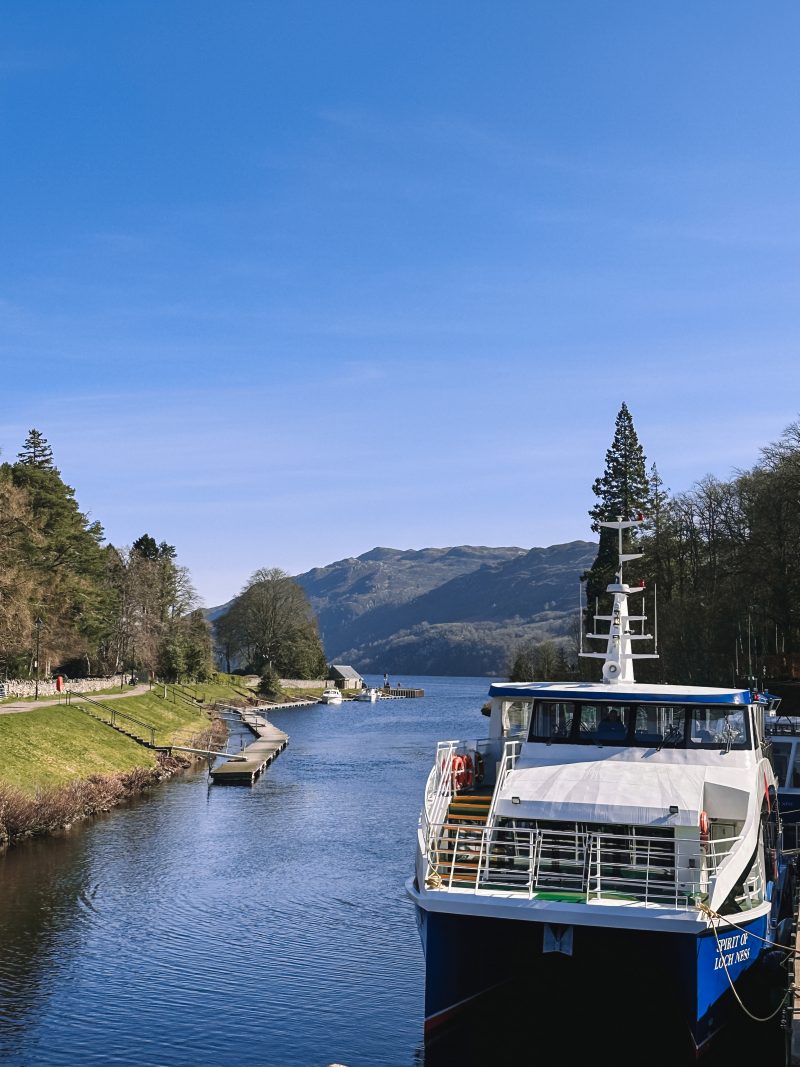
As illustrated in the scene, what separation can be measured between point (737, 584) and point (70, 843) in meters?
45.0

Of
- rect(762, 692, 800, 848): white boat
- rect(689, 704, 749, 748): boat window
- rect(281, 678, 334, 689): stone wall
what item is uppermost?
rect(689, 704, 749, 748): boat window

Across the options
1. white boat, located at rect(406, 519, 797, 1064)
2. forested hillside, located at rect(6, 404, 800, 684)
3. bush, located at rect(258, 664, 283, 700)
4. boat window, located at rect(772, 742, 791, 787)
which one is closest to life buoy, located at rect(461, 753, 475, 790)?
white boat, located at rect(406, 519, 797, 1064)

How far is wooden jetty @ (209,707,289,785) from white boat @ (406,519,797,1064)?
36.9 metres

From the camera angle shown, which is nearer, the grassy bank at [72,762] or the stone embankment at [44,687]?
the grassy bank at [72,762]

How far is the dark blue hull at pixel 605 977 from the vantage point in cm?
1955

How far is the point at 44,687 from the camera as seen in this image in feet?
250

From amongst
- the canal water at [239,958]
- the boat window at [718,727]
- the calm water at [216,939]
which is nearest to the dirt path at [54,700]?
the calm water at [216,939]

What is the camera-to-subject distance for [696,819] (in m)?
21.0

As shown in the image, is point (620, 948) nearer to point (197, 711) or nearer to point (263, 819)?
point (263, 819)

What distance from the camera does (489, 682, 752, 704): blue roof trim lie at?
23.8m

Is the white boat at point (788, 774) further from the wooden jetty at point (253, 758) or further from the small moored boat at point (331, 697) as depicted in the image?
the small moored boat at point (331, 697)

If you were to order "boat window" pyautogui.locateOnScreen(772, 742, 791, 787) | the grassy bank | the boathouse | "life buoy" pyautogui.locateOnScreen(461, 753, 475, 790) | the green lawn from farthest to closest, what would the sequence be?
1. the boathouse
2. the green lawn
3. the grassy bank
4. "boat window" pyautogui.locateOnScreen(772, 742, 791, 787)
5. "life buoy" pyautogui.locateOnScreen(461, 753, 475, 790)

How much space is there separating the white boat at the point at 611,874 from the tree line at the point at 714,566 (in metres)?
27.8

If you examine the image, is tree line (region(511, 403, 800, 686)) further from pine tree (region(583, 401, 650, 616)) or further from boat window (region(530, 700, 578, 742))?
boat window (region(530, 700, 578, 742))
